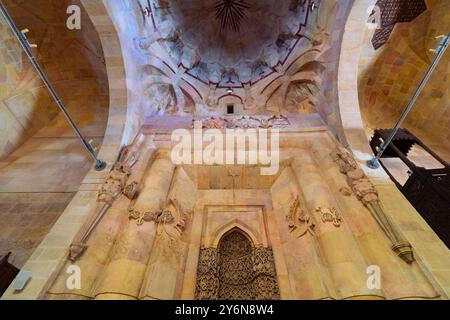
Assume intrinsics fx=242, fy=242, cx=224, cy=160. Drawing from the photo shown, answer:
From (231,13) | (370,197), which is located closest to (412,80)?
(370,197)

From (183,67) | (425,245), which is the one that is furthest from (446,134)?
(183,67)

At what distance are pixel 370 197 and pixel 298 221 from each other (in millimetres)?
1554

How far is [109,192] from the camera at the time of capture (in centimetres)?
521

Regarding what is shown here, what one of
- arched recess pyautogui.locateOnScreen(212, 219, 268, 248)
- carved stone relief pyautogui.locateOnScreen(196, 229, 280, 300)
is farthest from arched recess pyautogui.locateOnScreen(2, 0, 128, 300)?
arched recess pyautogui.locateOnScreen(212, 219, 268, 248)

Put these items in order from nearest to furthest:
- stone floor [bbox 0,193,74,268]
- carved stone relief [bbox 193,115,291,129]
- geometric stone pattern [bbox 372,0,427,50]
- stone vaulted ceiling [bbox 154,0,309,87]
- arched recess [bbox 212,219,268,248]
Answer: stone floor [bbox 0,193,74,268], arched recess [bbox 212,219,268,248], carved stone relief [bbox 193,115,291,129], geometric stone pattern [bbox 372,0,427,50], stone vaulted ceiling [bbox 154,0,309,87]

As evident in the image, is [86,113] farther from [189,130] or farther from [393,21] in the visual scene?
[393,21]

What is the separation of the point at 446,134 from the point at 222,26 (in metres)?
11.7

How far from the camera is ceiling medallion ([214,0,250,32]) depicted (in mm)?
13222

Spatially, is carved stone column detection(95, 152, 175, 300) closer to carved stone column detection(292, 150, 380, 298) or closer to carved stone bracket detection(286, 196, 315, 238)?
carved stone bracket detection(286, 196, 315, 238)

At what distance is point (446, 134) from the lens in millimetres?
8781

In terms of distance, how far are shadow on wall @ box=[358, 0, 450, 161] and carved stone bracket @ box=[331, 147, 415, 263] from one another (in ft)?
16.7

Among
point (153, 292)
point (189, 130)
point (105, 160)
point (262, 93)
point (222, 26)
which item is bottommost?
point (153, 292)
